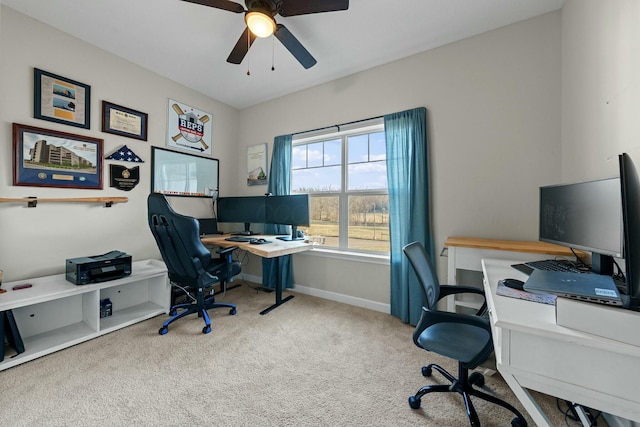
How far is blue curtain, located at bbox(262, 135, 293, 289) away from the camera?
10.7 ft

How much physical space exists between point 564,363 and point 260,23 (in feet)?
7.69

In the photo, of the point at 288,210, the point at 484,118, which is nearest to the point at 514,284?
the point at 484,118

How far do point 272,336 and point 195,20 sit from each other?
2.81 metres

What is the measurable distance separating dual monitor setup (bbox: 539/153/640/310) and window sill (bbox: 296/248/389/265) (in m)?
1.39

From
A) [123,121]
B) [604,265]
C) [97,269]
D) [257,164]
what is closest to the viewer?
[604,265]

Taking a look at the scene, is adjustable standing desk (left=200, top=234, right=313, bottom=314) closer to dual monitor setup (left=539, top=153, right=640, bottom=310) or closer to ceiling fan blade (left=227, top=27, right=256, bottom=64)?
ceiling fan blade (left=227, top=27, right=256, bottom=64)

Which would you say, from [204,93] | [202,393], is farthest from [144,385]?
[204,93]

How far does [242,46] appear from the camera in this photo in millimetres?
1997

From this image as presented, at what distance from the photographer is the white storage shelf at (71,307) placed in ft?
5.88

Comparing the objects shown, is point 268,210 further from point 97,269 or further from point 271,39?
point 271,39

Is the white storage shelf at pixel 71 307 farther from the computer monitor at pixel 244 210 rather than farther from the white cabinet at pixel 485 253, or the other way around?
the white cabinet at pixel 485 253

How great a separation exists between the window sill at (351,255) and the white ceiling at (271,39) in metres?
2.12

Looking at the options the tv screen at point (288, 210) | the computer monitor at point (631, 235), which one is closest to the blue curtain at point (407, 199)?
the tv screen at point (288, 210)

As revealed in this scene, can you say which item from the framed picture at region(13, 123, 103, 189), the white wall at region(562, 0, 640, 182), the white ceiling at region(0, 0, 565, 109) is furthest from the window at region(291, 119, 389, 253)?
the framed picture at region(13, 123, 103, 189)
